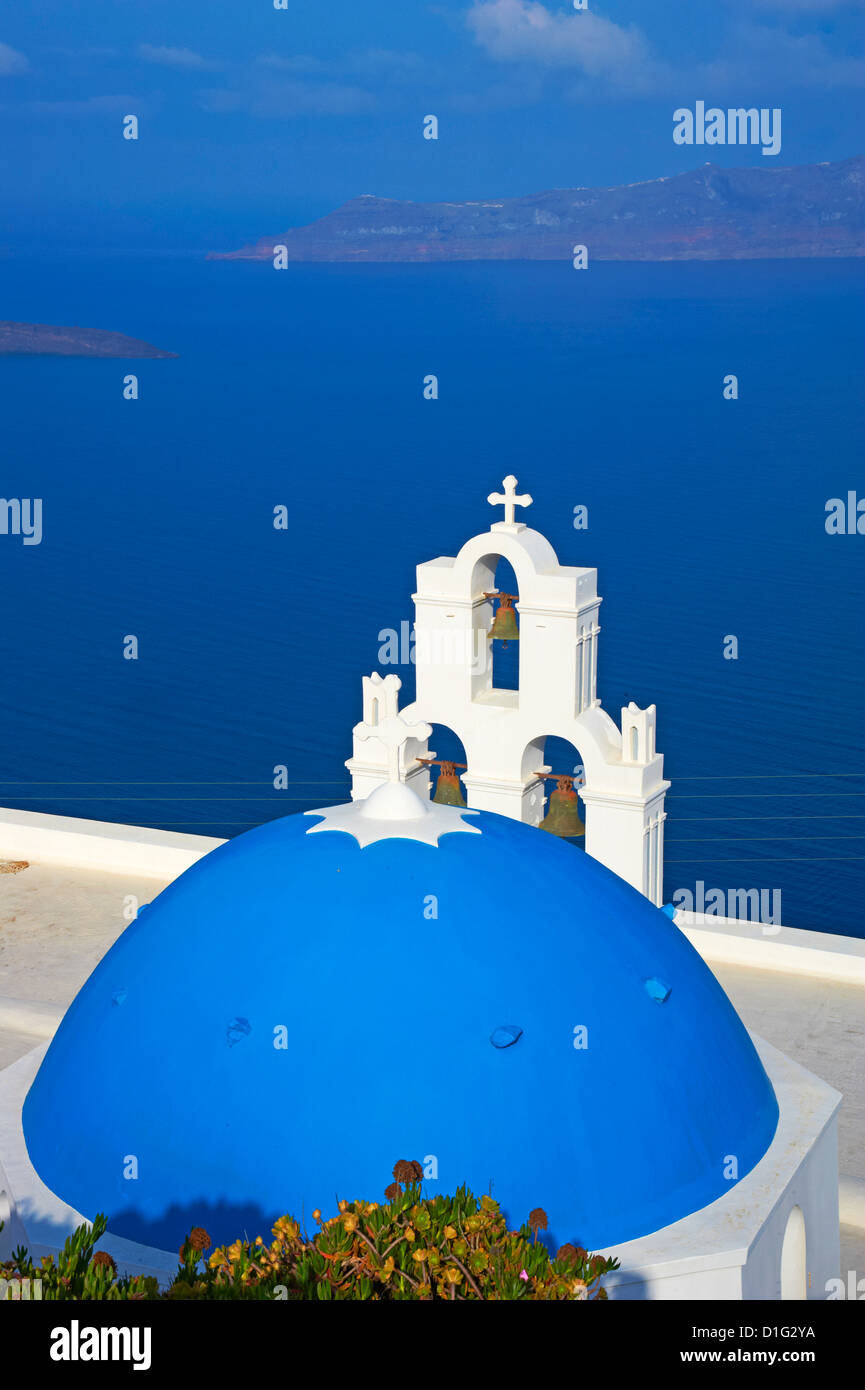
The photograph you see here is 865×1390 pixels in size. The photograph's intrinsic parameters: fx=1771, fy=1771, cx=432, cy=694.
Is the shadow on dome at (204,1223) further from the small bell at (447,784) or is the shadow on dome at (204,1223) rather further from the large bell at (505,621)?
the large bell at (505,621)

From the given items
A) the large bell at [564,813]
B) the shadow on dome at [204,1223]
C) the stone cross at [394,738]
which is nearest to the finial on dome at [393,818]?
the stone cross at [394,738]

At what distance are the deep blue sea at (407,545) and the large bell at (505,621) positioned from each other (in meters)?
21.7

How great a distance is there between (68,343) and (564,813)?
396ft

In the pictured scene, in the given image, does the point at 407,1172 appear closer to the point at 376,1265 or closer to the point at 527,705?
the point at 376,1265

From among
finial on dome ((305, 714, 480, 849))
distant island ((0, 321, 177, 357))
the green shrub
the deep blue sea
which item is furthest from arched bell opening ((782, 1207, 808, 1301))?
distant island ((0, 321, 177, 357))

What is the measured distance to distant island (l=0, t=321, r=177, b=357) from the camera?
12925 cm

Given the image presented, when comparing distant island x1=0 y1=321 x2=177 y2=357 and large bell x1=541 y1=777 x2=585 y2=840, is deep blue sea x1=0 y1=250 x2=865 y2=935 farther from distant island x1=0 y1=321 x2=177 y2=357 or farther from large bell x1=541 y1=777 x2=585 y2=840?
large bell x1=541 y1=777 x2=585 y2=840

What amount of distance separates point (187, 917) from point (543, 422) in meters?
86.1

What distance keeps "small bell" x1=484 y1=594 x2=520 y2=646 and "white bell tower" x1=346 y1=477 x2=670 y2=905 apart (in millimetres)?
132

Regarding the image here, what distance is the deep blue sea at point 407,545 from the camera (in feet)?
145

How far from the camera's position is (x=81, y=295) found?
155375 mm

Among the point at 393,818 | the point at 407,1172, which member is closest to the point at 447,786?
the point at 393,818
